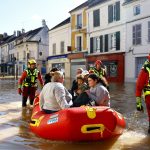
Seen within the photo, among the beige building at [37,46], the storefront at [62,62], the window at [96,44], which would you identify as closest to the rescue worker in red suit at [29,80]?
the window at [96,44]

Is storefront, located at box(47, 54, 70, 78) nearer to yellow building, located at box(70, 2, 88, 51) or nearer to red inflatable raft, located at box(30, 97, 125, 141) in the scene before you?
yellow building, located at box(70, 2, 88, 51)

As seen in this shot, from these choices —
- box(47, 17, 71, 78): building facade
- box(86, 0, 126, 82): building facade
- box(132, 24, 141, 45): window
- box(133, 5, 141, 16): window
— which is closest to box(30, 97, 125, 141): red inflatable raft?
box(132, 24, 141, 45): window

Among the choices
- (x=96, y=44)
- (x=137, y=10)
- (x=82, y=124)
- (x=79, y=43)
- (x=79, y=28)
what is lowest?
(x=82, y=124)

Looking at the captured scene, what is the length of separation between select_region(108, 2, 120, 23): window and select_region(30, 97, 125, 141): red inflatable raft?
89.7 ft

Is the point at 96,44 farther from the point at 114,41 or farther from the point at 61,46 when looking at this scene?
the point at 61,46

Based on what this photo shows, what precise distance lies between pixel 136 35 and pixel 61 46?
16.8m

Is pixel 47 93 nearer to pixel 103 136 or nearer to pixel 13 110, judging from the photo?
pixel 103 136

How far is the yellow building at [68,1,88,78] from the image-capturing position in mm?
40719

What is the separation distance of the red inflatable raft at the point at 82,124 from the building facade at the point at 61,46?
1409 inches

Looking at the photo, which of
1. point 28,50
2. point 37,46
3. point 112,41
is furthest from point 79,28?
point 28,50

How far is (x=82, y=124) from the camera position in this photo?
7070 millimetres

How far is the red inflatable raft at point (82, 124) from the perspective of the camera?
7074mm

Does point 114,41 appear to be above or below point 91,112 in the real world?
above

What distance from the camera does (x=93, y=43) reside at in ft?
126
